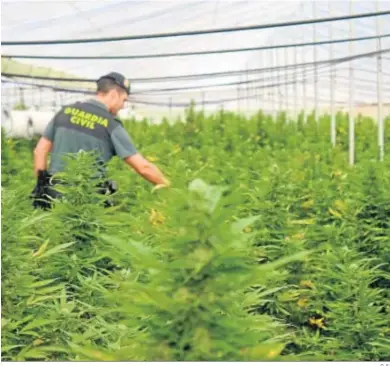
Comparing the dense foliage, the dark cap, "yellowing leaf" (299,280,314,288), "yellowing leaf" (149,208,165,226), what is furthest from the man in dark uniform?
"yellowing leaf" (149,208,165,226)

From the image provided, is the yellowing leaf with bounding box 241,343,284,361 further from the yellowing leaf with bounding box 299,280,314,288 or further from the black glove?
the black glove

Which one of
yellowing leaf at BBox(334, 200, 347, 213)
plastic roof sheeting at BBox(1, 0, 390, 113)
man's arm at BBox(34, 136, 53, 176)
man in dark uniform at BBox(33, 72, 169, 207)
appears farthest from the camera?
plastic roof sheeting at BBox(1, 0, 390, 113)

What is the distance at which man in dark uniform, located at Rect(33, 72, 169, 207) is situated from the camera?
5.38 meters

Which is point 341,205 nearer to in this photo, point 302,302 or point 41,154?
point 302,302

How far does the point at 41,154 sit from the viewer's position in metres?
5.53

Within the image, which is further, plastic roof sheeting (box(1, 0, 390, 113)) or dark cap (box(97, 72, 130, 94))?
plastic roof sheeting (box(1, 0, 390, 113))

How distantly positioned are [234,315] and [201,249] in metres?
0.34

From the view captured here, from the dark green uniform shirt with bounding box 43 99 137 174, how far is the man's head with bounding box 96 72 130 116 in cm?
8

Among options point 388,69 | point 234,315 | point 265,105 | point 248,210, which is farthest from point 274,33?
point 234,315

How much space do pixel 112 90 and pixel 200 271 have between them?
11.9ft

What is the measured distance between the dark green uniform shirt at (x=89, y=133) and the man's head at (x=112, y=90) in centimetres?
8

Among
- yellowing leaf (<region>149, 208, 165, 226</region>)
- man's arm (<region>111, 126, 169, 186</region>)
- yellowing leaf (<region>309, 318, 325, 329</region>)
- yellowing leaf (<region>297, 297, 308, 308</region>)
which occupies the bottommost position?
yellowing leaf (<region>309, 318, 325, 329</region>)

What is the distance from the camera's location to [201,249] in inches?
81.7

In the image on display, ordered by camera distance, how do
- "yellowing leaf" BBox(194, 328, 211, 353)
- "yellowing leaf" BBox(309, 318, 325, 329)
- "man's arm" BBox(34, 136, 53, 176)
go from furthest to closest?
"man's arm" BBox(34, 136, 53, 176)
"yellowing leaf" BBox(309, 318, 325, 329)
"yellowing leaf" BBox(194, 328, 211, 353)
